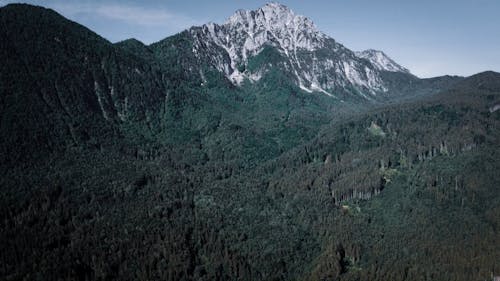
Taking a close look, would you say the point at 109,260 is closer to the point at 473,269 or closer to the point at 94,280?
the point at 94,280

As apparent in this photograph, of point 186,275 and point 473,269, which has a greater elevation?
point 473,269

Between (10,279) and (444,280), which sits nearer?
(10,279)

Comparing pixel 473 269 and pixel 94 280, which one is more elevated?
pixel 473 269

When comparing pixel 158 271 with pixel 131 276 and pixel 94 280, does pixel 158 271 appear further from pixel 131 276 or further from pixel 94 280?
pixel 94 280

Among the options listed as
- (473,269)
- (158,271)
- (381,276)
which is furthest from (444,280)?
(158,271)

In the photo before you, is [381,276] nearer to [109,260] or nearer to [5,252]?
[109,260]

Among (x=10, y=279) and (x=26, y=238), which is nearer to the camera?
(x=10, y=279)

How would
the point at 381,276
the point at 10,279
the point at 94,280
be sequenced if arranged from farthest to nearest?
the point at 381,276 → the point at 94,280 → the point at 10,279

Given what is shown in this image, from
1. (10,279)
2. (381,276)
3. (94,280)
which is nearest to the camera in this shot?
(10,279)

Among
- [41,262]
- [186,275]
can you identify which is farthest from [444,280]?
[41,262]
